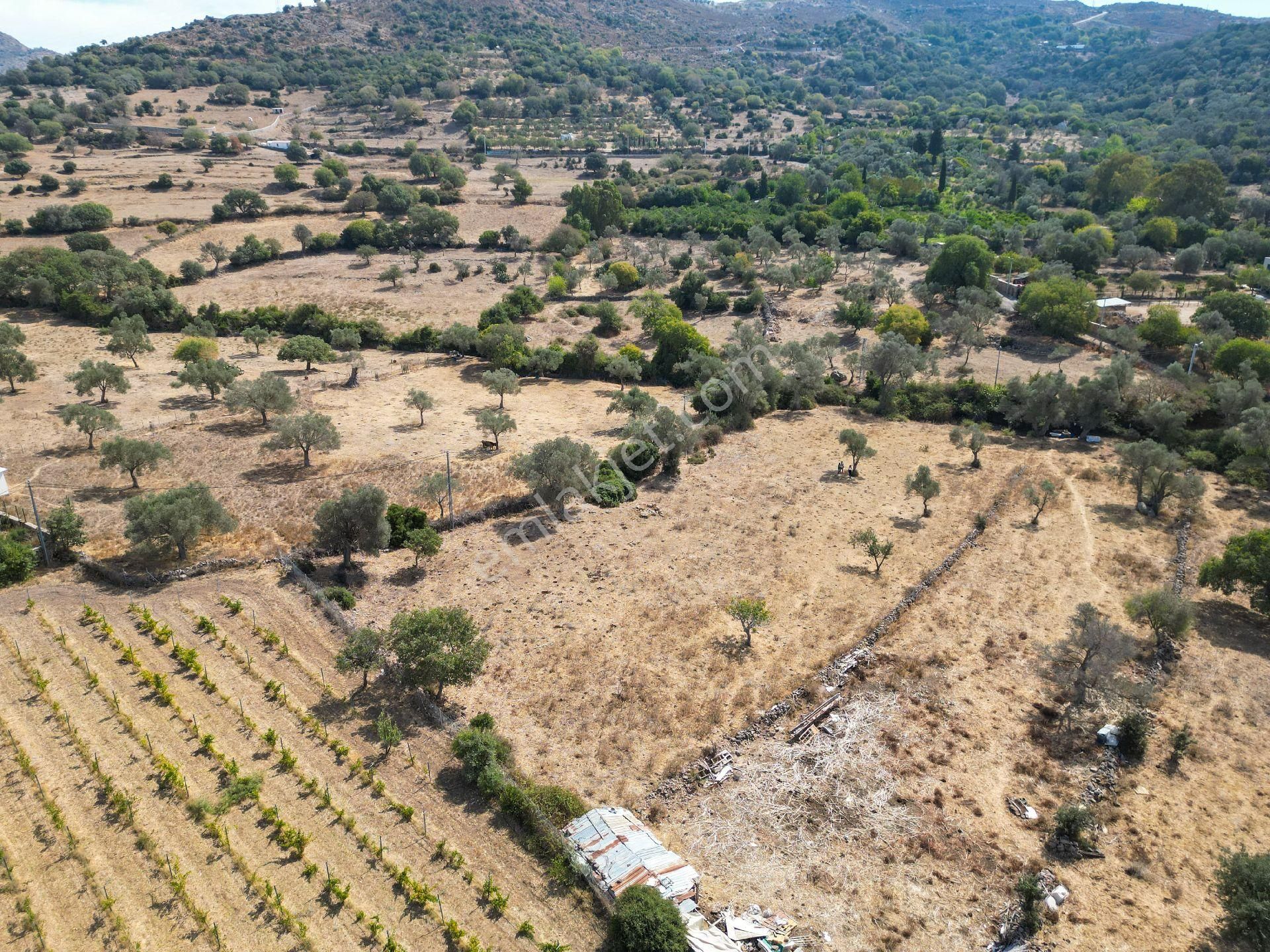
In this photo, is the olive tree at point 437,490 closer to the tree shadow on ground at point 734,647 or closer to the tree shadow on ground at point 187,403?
the tree shadow on ground at point 734,647

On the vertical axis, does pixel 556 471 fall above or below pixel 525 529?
above

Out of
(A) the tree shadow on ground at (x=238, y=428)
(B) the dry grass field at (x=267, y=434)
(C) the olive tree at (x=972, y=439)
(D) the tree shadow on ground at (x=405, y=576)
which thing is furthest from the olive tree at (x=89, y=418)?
(C) the olive tree at (x=972, y=439)

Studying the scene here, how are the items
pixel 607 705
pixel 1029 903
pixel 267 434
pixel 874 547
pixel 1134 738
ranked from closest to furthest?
pixel 1029 903
pixel 1134 738
pixel 607 705
pixel 874 547
pixel 267 434

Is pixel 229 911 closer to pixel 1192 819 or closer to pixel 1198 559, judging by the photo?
pixel 1192 819

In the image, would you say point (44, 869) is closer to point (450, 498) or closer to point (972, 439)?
point (450, 498)

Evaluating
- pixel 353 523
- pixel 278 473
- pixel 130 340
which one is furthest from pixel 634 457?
pixel 130 340

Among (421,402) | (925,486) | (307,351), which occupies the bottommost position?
(925,486)

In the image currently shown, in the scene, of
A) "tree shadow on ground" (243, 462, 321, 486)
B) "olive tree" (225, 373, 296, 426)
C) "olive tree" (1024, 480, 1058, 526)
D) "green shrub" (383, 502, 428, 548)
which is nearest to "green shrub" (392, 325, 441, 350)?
"olive tree" (225, 373, 296, 426)
